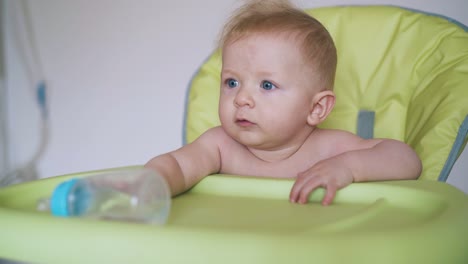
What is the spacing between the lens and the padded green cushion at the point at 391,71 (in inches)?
39.8

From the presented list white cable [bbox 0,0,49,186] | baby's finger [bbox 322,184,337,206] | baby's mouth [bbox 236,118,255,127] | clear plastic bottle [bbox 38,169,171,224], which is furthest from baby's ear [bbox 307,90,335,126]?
white cable [bbox 0,0,49,186]

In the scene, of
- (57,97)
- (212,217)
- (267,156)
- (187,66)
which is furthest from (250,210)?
(57,97)

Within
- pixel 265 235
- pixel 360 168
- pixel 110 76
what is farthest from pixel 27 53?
pixel 265 235

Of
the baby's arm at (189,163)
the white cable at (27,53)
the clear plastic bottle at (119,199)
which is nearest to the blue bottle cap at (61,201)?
the clear plastic bottle at (119,199)

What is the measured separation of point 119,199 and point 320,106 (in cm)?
49

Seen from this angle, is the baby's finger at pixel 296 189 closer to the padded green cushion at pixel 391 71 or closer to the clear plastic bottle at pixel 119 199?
the clear plastic bottle at pixel 119 199

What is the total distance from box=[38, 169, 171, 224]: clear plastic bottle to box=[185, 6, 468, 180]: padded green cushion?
0.56 metres

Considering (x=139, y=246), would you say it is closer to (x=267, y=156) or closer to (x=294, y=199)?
(x=294, y=199)

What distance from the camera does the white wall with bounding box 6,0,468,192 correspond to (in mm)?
1726

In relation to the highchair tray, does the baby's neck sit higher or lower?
lower

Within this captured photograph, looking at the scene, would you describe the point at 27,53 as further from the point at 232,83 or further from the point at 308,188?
the point at 308,188

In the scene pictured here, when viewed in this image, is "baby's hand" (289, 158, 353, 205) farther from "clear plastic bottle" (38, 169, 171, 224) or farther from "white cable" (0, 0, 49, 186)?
"white cable" (0, 0, 49, 186)

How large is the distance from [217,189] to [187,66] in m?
0.95

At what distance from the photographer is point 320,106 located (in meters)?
0.95
